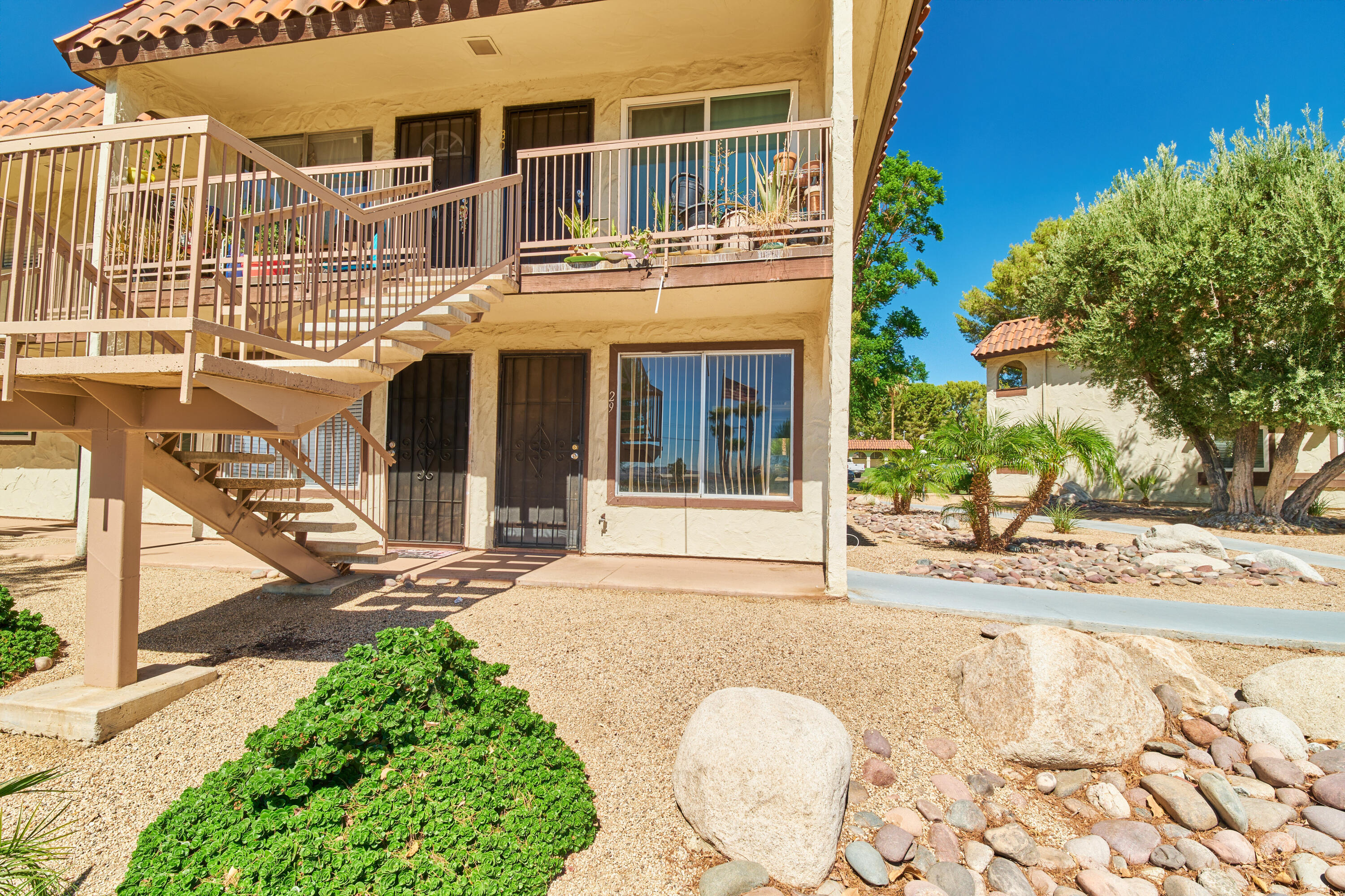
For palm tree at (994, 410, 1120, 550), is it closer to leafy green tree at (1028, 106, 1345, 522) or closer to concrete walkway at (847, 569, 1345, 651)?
concrete walkway at (847, 569, 1345, 651)

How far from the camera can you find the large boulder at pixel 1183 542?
336 inches

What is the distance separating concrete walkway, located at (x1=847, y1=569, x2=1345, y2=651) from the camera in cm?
470

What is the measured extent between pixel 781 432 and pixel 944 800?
16.7ft

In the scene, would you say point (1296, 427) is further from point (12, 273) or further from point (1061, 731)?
point (12, 273)

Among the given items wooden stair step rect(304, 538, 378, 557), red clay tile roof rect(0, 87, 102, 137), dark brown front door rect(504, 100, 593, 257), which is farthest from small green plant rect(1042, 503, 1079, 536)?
red clay tile roof rect(0, 87, 102, 137)

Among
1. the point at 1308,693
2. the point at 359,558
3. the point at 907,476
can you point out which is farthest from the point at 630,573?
the point at 907,476

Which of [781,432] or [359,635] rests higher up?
[781,432]

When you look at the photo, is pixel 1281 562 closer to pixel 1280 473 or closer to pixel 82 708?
pixel 1280 473

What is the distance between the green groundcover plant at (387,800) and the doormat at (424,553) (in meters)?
5.14

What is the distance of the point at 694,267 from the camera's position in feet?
21.5

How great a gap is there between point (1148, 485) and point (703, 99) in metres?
14.6

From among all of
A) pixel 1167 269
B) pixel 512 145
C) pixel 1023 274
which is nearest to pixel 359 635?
pixel 512 145

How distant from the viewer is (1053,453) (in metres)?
8.30

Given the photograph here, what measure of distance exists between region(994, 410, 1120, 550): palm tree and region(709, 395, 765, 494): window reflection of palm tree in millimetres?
3574
